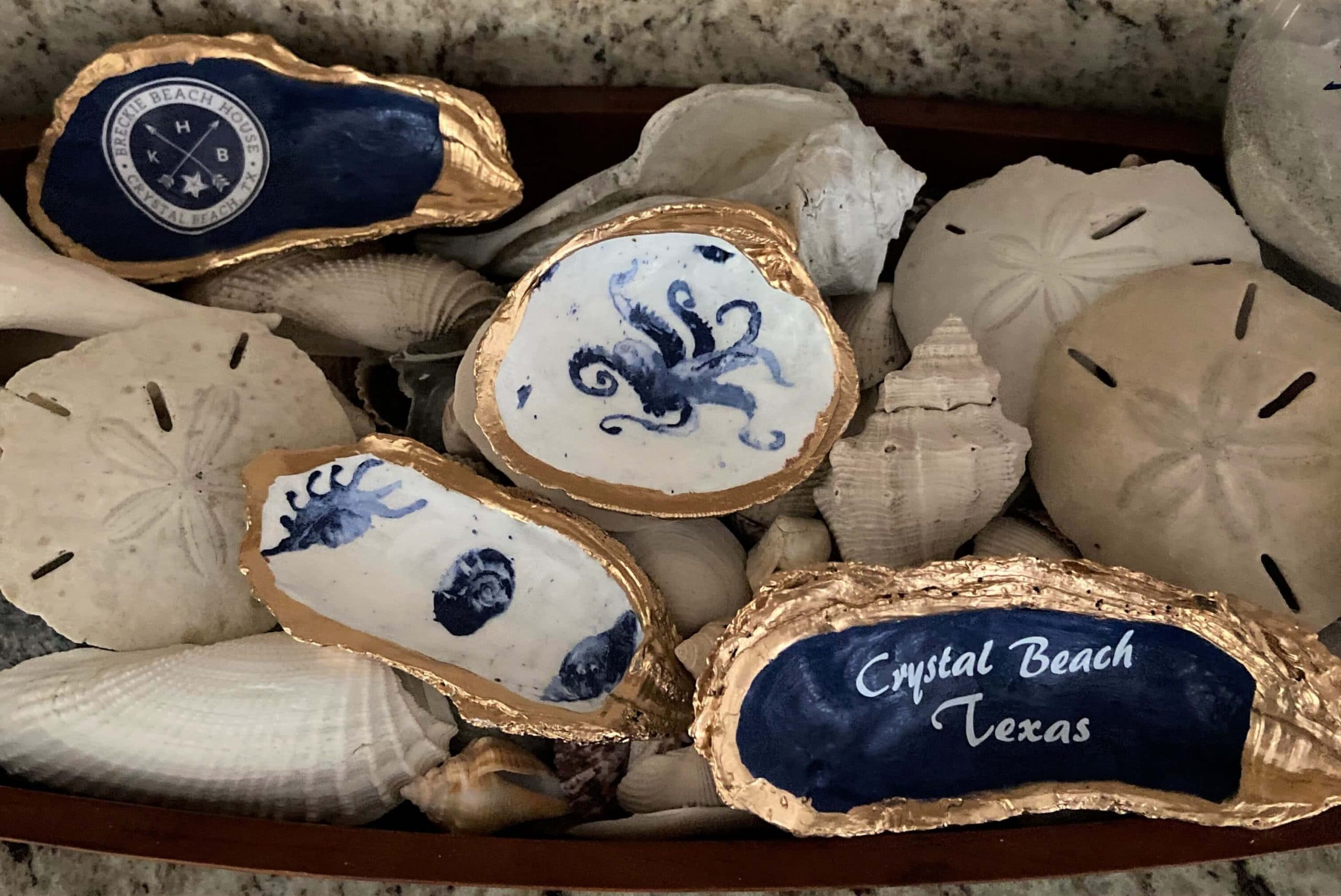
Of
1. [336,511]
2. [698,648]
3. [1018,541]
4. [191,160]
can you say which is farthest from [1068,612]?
[191,160]

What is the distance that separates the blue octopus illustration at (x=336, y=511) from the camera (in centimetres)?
66

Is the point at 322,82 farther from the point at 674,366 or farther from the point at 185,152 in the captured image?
the point at 674,366

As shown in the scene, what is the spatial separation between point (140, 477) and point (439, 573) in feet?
0.75

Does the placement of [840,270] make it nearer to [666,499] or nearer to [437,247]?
[666,499]

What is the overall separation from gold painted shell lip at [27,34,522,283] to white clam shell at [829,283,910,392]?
0.30m

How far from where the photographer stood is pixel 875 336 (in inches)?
30.0

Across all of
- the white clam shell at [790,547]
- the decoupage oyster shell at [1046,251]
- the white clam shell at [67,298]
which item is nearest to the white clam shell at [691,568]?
the white clam shell at [790,547]

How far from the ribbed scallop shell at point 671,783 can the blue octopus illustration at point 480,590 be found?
0.52 ft

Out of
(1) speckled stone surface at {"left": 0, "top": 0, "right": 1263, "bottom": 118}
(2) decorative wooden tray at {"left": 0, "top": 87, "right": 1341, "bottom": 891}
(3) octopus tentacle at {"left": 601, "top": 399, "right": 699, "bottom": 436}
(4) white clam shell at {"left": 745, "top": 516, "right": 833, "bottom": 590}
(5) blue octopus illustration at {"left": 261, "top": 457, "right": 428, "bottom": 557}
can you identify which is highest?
(1) speckled stone surface at {"left": 0, "top": 0, "right": 1263, "bottom": 118}

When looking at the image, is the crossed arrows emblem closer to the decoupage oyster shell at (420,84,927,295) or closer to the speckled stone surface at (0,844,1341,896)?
the decoupage oyster shell at (420,84,927,295)

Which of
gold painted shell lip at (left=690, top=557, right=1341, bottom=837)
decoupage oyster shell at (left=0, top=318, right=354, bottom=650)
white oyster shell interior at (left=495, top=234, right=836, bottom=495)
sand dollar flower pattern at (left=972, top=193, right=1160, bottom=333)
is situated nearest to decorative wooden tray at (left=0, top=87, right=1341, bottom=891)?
gold painted shell lip at (left=690, top=557, right=1341, bottom=837)

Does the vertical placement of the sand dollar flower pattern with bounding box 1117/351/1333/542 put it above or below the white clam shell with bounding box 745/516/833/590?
above

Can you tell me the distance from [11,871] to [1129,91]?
3.53 feet

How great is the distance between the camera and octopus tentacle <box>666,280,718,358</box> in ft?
2.12
